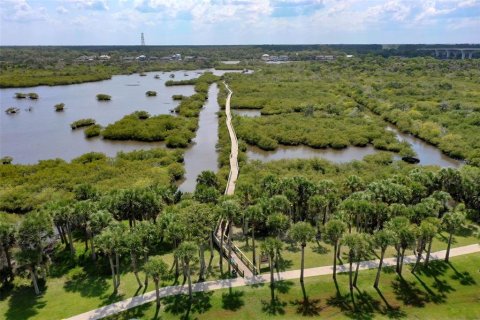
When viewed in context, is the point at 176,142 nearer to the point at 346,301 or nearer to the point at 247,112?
the point at 247,112

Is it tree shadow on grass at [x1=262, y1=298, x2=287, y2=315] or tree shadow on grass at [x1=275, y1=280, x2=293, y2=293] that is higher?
tree shadow on grass at [x1=275, y1=280, x2=293, y2=293]

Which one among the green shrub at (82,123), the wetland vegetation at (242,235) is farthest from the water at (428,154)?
the green shrub at (82,123)

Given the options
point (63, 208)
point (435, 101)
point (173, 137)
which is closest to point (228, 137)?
point (173, 137)

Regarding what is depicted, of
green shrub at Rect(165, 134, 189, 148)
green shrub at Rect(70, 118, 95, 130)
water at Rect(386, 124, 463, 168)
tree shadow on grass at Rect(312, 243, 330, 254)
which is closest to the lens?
tree shadow on grass at Rect(312, 243, 330, 254)

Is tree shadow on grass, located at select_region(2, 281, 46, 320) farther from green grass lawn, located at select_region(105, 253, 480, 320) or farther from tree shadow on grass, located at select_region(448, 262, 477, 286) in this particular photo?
tree shadow on grass, located at select_region(448, 262, 477, 286)

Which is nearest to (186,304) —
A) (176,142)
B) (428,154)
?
(176,142)

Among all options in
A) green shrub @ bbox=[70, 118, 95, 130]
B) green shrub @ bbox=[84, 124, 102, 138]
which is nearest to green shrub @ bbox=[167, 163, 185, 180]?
green shrub @ bbox=[84, 124, 102, 138]
